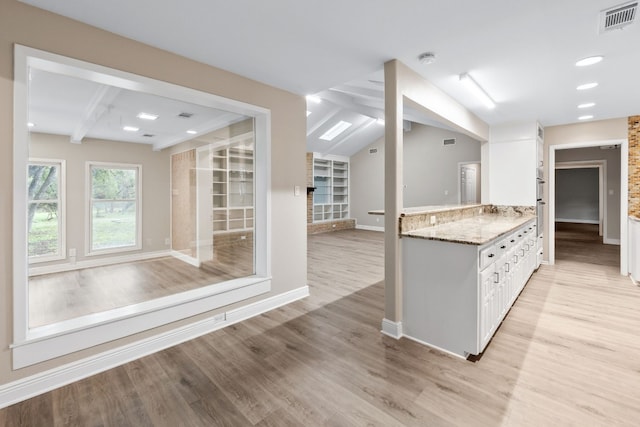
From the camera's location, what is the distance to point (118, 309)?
248 centimetres

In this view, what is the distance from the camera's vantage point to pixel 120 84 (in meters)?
2.34

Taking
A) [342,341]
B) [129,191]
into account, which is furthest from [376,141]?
[342,341]

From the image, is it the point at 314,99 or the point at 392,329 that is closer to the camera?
the point at 392,329

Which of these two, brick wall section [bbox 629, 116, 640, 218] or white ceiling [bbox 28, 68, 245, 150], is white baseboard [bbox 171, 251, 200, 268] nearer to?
white ceiling [bbox 28, 68, 245, 150]

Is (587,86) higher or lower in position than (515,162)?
higher

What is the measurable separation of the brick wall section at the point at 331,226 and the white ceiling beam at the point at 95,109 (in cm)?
634

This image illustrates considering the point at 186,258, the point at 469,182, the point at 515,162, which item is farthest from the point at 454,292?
the point at 469,182

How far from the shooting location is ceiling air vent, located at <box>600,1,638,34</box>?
195cm

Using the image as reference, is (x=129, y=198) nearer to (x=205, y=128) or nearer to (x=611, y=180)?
(x=205, y=128)

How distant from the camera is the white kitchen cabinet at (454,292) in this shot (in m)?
2.30

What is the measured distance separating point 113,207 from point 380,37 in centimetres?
599

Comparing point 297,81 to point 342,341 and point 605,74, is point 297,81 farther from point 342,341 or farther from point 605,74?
point 605,74

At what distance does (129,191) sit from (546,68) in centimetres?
700

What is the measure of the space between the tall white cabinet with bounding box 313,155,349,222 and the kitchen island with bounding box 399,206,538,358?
25.1 ft
